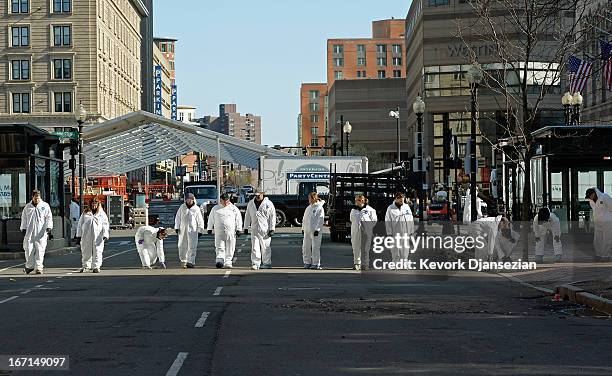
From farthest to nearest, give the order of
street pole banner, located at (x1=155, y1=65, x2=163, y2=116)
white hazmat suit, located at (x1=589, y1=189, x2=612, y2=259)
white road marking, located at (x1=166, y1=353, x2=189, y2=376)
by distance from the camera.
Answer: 1. street pole banner, located at (x1=155, y1=65, x2=163, y2=116)
2. white hazmat suit, located at (x1=589, y1=189, x2=612, y2=259)
3. white road marking, located at (x1=166, y1=353, x2=189, y2=376)

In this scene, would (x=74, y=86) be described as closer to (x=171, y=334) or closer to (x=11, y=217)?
(x=11, y=217)

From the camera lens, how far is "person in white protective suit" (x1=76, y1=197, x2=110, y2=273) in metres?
24.8

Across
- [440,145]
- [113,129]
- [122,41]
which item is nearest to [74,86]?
[122,41]

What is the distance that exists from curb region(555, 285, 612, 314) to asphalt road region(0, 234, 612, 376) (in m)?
0.26

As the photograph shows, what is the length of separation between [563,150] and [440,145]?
2380 inches

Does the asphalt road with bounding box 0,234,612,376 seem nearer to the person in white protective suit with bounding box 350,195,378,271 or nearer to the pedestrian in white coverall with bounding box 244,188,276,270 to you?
the person in white protective suit with bounding box 350,195,378,271

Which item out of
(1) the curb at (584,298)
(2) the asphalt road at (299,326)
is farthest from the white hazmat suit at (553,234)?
(1) the curb at (584,298)

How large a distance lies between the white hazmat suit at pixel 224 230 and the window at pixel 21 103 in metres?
75.4

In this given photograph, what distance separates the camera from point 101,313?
50.5ft

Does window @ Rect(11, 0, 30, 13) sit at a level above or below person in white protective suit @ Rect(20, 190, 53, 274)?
above

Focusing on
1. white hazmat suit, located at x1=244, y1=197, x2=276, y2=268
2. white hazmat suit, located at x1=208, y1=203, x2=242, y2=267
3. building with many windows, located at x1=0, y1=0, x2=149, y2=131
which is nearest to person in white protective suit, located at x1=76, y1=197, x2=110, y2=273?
white hazmat suit, located at x1=208, y1=203, x2=242, y2=267

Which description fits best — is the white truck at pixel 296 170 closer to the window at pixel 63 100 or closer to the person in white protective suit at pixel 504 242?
the person in white protective suit at pixel 504 242

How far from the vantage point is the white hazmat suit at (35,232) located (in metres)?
24.7

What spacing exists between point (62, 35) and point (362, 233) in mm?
77622
